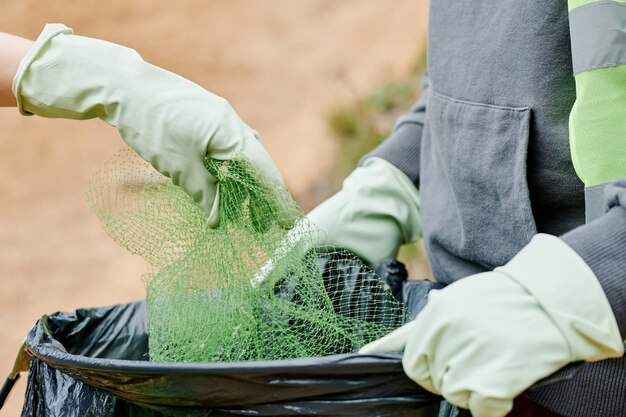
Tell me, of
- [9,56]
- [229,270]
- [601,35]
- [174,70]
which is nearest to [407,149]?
[229,270]

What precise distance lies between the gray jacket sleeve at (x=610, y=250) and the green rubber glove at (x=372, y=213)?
0.69 metres

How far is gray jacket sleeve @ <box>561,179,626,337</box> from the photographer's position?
0.89 meters

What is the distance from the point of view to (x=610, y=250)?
2.97 feet

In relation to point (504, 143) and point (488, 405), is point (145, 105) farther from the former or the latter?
point (488, 405)

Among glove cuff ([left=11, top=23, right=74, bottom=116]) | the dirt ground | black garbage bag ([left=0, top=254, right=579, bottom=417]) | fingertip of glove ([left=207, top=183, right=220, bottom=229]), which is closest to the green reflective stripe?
black garbage bag ([left=0, top=254, right=579, bottom=417])

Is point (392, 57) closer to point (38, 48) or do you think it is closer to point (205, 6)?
point (205, 6)

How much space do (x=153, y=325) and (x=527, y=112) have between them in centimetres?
65

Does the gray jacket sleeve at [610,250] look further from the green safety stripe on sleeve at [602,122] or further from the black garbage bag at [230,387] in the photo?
the black garbage bag at [230,387]

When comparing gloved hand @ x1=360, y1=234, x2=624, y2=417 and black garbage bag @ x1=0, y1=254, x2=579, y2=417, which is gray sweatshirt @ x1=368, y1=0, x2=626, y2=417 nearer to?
gloved hand @ x1=360, y1=234, x2=624, y2=417

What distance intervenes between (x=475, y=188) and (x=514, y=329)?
48cm

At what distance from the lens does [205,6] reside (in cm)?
840

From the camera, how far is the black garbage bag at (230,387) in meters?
0.98

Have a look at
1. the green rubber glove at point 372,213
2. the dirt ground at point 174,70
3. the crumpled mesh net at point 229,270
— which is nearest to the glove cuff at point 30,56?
the crumpled mesh net at point 229,270

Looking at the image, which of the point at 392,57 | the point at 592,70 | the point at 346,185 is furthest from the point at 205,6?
the point at 592,70
